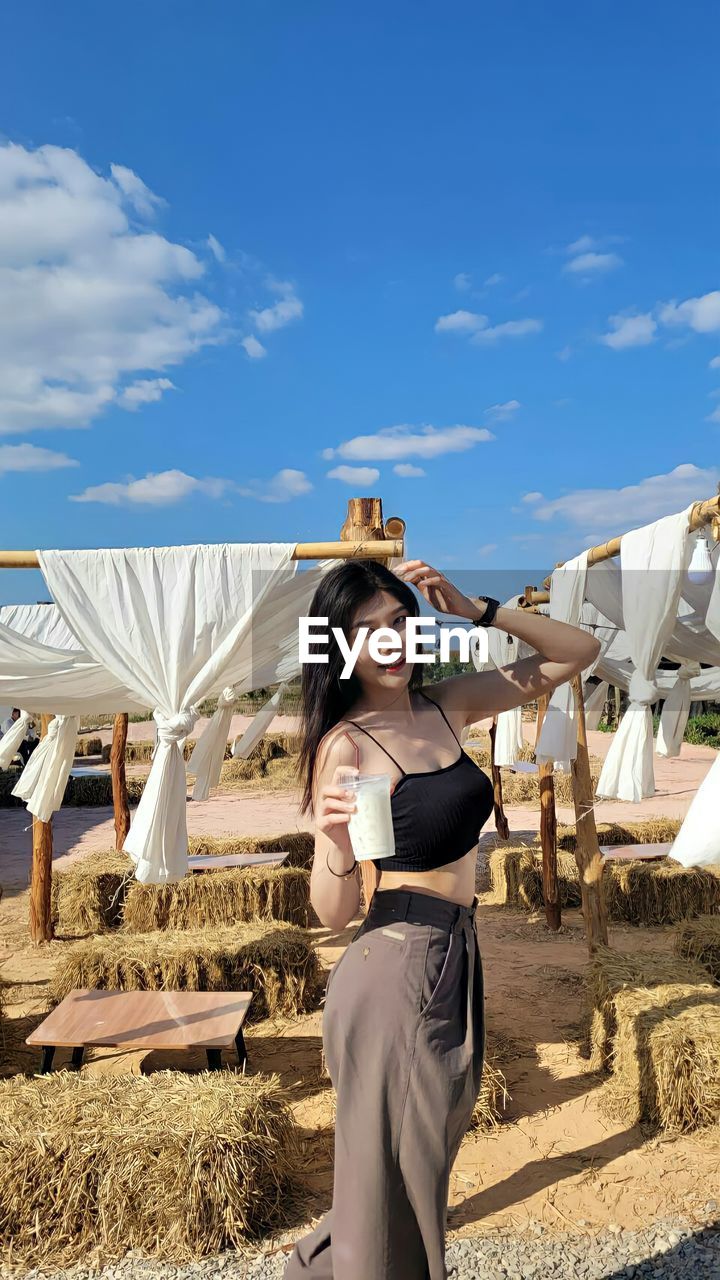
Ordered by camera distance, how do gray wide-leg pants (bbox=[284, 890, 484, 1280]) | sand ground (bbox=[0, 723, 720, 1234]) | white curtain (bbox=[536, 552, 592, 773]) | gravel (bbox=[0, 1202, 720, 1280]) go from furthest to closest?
1. white curtain (bbox=[536, 552, 592, 773])
2. sand ground (bbox=[0, 723, 720, 1234])
3. gravel (bbox=[0, 1202, 720, 1280])
4. gray wide-leg pants (bbox=[284, 890, 484, 1280])

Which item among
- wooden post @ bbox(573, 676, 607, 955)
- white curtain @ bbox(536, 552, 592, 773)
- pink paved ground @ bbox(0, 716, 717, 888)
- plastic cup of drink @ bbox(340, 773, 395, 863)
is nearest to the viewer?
plastic cup of drink @ bbox(340, 773, 395, 863)

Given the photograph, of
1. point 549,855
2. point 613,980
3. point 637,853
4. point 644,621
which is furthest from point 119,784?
point 644,621

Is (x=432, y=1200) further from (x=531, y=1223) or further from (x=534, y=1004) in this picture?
(x=534, y=1004)

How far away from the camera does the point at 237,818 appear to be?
1327cm

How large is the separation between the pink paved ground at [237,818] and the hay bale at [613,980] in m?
5.88

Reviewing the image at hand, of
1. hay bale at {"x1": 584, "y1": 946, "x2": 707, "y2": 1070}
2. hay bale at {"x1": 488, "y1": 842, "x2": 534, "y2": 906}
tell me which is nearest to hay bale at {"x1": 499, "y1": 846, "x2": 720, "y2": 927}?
hay bale at {"x1": 488, "y1": 842, "x2": 534, "y2": 906}

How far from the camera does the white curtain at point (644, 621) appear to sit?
3480 millimetres

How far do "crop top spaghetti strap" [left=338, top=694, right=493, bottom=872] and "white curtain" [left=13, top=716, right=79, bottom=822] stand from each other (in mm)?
4882

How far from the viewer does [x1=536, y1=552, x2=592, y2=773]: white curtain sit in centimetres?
443

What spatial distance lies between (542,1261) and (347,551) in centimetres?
265

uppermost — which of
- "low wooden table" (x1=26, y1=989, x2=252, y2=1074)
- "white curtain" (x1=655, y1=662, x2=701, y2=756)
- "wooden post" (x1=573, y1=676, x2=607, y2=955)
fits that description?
"white curtain" (x1=655, y1=662, x2=701, y2=756)

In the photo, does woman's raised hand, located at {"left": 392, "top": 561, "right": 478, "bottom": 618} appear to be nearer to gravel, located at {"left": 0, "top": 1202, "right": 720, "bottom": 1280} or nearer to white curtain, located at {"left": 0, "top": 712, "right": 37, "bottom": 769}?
gravel, located at {"left": 0, "top": 1202, "right": 720, "bottom": 1280}

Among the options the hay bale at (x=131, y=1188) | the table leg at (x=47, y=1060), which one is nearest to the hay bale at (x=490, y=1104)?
the hay bale at (x=131, y=1188)

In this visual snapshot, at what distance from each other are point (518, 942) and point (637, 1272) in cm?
383
